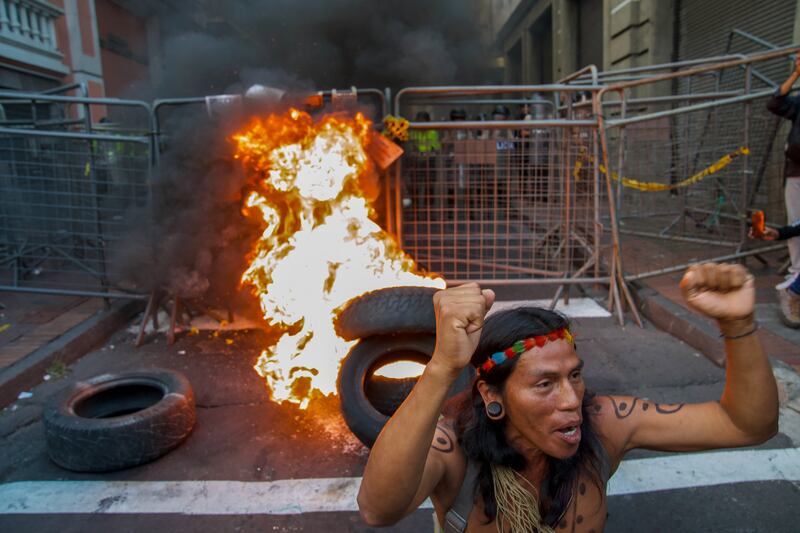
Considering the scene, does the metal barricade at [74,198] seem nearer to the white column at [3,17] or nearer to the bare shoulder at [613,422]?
the bare shoulder at [613,422]

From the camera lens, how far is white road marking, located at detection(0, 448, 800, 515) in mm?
2990

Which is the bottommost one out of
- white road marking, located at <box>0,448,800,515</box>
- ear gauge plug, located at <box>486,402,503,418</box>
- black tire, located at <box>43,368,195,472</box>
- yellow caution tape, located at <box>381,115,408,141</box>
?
white road marking, located at <box>0,448,800,515</box>

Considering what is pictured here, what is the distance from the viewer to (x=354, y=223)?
5328 millimetres

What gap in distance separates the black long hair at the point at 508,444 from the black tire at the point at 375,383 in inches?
64.7

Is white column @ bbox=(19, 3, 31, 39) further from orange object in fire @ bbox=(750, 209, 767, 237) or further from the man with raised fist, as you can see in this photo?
orange object in fire @ bbox=(750, 209, 767, 237)

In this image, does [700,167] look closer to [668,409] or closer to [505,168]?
[505,168]

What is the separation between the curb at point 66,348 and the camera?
441cm

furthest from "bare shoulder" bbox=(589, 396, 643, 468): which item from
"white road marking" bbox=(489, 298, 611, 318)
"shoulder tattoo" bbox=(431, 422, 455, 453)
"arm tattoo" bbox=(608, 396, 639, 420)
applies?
"white road marking" bbox=(489, 298, 611, 318)

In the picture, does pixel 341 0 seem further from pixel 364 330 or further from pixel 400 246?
pixel 364 330

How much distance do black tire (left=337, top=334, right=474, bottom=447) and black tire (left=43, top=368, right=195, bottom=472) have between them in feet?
3.56

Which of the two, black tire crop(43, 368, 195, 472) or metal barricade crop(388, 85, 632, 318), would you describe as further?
metal barricade crop(388, 85, 632, 318)

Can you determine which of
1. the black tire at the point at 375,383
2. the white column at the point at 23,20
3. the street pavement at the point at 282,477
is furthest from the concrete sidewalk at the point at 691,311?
the white column at the point at 23,20

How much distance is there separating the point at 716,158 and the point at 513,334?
678 cm

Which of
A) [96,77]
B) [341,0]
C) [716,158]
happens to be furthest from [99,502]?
[96,77]
